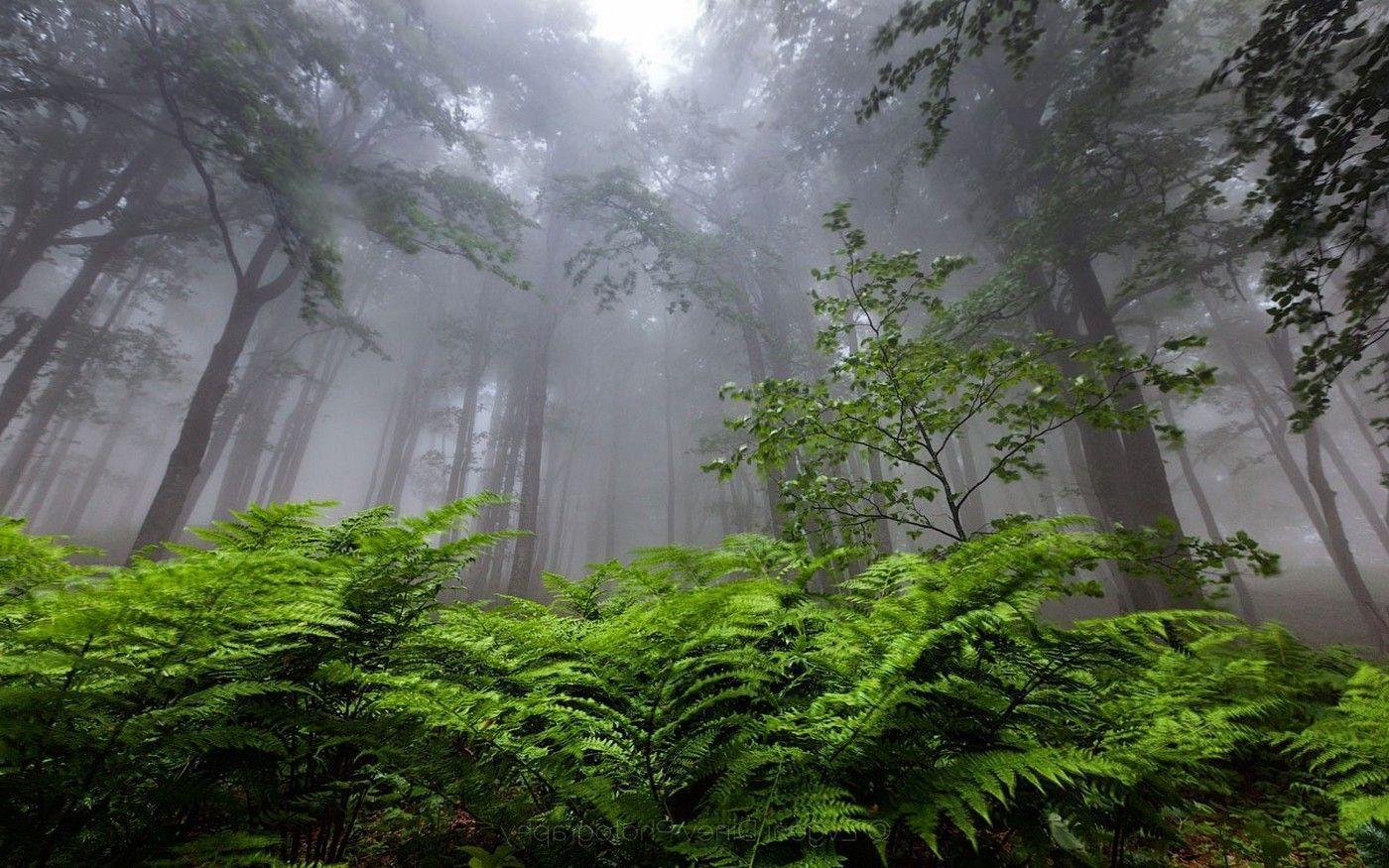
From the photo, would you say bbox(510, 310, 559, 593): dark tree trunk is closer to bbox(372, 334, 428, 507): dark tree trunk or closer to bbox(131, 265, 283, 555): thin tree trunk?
bbox(131, 265, 283, 555): thin tree trunk

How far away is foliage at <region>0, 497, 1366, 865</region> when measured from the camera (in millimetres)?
1035

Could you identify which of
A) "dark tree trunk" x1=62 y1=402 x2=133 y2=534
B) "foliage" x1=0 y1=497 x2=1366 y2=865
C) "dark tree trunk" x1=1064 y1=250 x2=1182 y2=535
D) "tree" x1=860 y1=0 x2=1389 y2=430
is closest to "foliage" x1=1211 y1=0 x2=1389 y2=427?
"tree" x1=860 y1=0 x2=1389 y2=430

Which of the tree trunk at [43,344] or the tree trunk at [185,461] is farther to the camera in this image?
the tree trunk at [43,344]

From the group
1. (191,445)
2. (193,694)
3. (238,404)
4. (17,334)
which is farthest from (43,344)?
(193,694)

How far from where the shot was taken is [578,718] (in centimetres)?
117

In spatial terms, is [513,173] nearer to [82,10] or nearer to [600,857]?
[82,10]

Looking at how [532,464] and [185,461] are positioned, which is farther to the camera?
[532,464]

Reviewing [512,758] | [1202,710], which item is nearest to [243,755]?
[512,758]

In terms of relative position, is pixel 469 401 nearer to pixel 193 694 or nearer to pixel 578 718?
pixel 193 694

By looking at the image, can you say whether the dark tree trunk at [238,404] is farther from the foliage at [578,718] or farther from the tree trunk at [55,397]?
the foliage at [578,718]

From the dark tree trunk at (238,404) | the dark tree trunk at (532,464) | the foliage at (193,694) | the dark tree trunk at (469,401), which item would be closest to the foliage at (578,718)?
the foliage at (193,694)

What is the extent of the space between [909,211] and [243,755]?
72.7 feet

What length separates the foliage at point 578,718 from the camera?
104 centimetres

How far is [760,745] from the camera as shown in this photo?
1.18m
